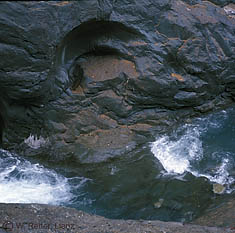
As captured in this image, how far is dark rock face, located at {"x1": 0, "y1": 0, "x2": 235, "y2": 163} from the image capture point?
479 cm

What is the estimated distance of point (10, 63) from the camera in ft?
13.9

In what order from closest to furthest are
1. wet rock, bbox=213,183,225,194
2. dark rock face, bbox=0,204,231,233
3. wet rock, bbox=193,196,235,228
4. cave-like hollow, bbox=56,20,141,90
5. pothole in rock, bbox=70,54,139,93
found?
1. dark rock face, bbox=0,204,231,233
2. wet rock, bbox=193,196,235,228
3. wet rock, bbox=213,183,225,194
4. cave-like hollow, bbox=56,20,141,90
5. pothole in rock, bbox=70,54,139,93

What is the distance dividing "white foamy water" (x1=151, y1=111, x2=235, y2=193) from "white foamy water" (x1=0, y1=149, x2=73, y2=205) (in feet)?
4.75

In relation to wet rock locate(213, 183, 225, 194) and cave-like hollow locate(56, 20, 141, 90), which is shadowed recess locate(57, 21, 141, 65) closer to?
cave-like hollow locate(56, 20, 141, 90)

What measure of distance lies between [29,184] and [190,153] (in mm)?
2294

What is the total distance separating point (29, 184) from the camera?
14.9 ft

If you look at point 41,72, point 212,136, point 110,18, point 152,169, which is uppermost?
point 110,18

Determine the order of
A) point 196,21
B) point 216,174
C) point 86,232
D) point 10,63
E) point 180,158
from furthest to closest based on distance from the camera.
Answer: point 196,21 < point 180,158 < point 216,174 < point 10,63 < point 86,232

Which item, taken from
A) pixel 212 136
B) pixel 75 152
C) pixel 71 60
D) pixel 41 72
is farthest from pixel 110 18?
pixel 212 136

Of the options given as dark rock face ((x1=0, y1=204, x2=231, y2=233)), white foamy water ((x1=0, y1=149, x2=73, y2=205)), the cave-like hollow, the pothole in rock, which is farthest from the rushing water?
the cave-like hollow

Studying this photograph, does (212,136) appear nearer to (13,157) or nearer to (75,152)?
(75,152)

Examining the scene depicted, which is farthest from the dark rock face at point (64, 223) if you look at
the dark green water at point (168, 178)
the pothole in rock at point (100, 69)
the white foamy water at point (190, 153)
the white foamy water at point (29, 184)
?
the pothole in rock at point (100, 69)

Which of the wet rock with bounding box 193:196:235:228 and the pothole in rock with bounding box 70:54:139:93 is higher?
the pothole in rock with bounding box 70:54:139:93

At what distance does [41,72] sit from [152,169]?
6.50ft
